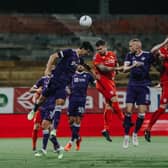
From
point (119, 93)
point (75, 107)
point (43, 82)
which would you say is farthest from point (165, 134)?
point (43, 82)

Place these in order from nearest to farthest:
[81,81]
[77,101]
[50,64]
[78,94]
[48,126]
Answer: [50,64], [48,126], [77,101], [78,94], [81,81]

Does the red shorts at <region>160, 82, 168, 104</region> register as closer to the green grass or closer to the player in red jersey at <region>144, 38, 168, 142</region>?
the player in red jersey at <region>144, 38, 168, 142</region>

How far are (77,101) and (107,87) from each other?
4.98ft

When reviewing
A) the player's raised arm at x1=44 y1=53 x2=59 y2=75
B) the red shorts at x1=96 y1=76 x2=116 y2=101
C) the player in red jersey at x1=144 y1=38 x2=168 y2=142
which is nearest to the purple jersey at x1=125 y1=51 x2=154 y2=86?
the player in red jersey at x1=144 y1=38 x2=168 y2=142

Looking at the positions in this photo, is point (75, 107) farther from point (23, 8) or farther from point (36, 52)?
point (23, 8)

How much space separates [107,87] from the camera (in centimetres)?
1320

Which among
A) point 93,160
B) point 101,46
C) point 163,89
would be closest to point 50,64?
point 93,160

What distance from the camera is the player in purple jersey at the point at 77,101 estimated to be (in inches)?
442

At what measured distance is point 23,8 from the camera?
2620 centimetres

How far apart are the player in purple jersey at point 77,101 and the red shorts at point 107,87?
2.63 feet

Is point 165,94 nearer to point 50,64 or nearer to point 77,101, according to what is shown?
point 77,101

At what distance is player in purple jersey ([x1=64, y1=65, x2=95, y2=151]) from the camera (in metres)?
11.2

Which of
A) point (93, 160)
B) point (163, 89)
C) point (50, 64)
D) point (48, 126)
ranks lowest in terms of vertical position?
point (93, 160)

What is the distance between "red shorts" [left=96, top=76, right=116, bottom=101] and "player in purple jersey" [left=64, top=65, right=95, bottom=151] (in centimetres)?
80
